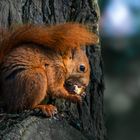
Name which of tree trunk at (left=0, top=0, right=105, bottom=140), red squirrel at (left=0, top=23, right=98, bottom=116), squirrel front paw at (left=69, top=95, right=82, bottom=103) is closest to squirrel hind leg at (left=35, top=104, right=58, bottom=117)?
red squirrel at (left=0, top=23, right=98, bottom=116)

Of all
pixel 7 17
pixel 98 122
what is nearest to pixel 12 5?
pixel 7 17

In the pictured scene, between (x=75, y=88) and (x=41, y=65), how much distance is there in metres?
0.26

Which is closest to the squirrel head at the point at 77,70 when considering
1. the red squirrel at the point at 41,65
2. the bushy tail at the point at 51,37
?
the red squirrel at the point at 41,65

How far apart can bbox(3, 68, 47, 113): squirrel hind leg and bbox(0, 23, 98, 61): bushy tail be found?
14 cm

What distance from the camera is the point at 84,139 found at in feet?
12.0

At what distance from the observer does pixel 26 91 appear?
3.96 m

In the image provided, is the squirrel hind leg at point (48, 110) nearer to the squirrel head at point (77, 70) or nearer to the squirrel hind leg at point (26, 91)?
the squirrel hind leg at point (26, 91)

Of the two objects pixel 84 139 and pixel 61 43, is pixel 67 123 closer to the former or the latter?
pixel 84 139

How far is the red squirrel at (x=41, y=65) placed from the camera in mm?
3955

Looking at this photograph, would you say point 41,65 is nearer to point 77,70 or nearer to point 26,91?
point 26,91

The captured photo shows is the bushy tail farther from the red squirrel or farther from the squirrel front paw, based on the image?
the squirrel front paw

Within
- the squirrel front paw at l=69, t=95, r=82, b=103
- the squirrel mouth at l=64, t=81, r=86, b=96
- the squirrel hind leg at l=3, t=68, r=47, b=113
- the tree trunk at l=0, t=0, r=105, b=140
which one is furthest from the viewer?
the tree trunk at l=0, t=0, r=105, b=140

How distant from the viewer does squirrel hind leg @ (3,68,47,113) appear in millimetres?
3945

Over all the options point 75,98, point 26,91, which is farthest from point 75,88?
point 26,91
